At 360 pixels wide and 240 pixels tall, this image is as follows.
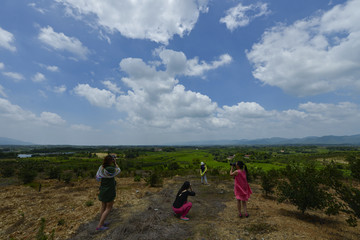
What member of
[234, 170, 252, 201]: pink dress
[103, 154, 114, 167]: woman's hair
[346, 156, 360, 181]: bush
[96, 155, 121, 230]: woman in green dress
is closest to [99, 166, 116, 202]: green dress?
[96, 155, 121, 230]: woman in green dress

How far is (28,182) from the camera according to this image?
655 inches

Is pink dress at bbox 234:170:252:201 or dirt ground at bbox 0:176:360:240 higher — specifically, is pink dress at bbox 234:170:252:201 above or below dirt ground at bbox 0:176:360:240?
above

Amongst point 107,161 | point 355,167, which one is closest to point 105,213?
point 107,161

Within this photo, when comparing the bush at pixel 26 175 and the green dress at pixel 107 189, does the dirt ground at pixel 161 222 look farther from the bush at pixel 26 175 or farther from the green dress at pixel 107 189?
the bush at pixel 26 175

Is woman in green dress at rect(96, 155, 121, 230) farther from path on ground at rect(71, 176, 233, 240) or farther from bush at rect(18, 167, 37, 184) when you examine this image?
bush at rect(18, 167, 37, 184)

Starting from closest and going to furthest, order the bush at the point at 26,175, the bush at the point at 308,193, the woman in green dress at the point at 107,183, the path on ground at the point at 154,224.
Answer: the path on ground at the point at 154,224, the woman in green dress at the point at 107,183, the bush at the point at 308,193, the bush at the point at 26,175

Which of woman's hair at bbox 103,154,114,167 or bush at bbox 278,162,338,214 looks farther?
bush at bbox 278,162,338,214

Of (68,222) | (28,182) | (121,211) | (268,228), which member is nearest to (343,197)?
(268,228)

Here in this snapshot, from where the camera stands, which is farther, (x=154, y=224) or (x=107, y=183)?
(x=154, y=224)

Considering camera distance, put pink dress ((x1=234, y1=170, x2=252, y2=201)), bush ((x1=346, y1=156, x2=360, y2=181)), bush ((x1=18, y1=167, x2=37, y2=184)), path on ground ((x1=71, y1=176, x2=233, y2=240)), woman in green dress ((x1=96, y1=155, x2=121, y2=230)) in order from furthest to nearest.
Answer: bush ((x1=18, y1=167, x2=37, y2=184)) < pink dress ((x1=234, y1=170, x2=252, y2=201)) < woman in green dress ((x1=96, y1=155, x2=121, y2=230)) < bush ((x1=346, y1=156, x2=360, y2=181)) < path on ground ((x1=71, y1=176, x2=233, y2=240))

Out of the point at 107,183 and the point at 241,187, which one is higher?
the point at 107,183

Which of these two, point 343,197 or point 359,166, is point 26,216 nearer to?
point 343,197

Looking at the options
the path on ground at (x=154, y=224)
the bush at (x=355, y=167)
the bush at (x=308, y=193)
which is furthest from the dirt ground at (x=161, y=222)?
the bush at (x=355, y=167)

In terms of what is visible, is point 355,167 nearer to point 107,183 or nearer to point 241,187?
point 241,187
